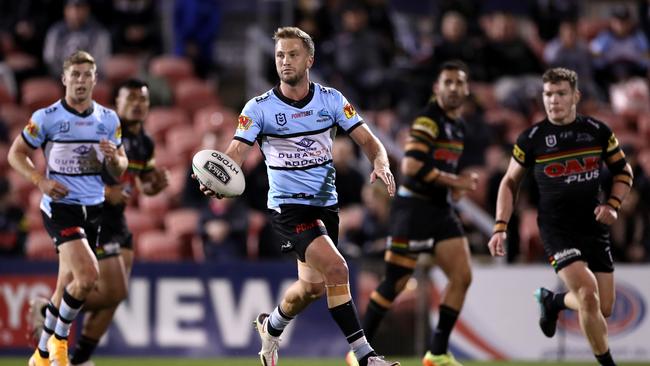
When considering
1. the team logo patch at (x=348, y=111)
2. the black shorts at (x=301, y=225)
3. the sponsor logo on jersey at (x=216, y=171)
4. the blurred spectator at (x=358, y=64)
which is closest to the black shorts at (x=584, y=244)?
the black shorts at (x=301, y=225)

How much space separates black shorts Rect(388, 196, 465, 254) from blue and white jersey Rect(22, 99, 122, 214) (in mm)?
2887

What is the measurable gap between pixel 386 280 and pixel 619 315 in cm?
376

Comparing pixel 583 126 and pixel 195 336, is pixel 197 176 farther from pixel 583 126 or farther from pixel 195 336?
pixel 195 336

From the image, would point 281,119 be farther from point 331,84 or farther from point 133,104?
point 331,84

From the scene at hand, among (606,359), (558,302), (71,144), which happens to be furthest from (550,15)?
(71,144)

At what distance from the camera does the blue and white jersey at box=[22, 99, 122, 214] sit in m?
9.82

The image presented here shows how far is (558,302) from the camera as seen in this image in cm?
993

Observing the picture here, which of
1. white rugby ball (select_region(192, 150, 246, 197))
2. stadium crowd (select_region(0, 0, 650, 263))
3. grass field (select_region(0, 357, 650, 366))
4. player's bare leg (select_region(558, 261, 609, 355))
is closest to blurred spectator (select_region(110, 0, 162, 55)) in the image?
stadium crowd (select_region(0, 0, 650, 263))

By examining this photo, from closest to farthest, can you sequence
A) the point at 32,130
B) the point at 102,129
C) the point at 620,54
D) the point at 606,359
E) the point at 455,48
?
the point at 606,359
the point at 32,130
the point at 102,129
the point at 455,48
the point at 620,54

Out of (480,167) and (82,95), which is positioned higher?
(82,95)

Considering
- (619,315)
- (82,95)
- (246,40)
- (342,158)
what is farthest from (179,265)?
(246,40)

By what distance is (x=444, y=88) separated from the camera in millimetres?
10969

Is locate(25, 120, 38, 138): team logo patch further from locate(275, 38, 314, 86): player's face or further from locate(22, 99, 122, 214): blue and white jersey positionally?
locate(275, 38, 314, 86): player's face

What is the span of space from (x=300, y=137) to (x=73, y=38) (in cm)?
912
